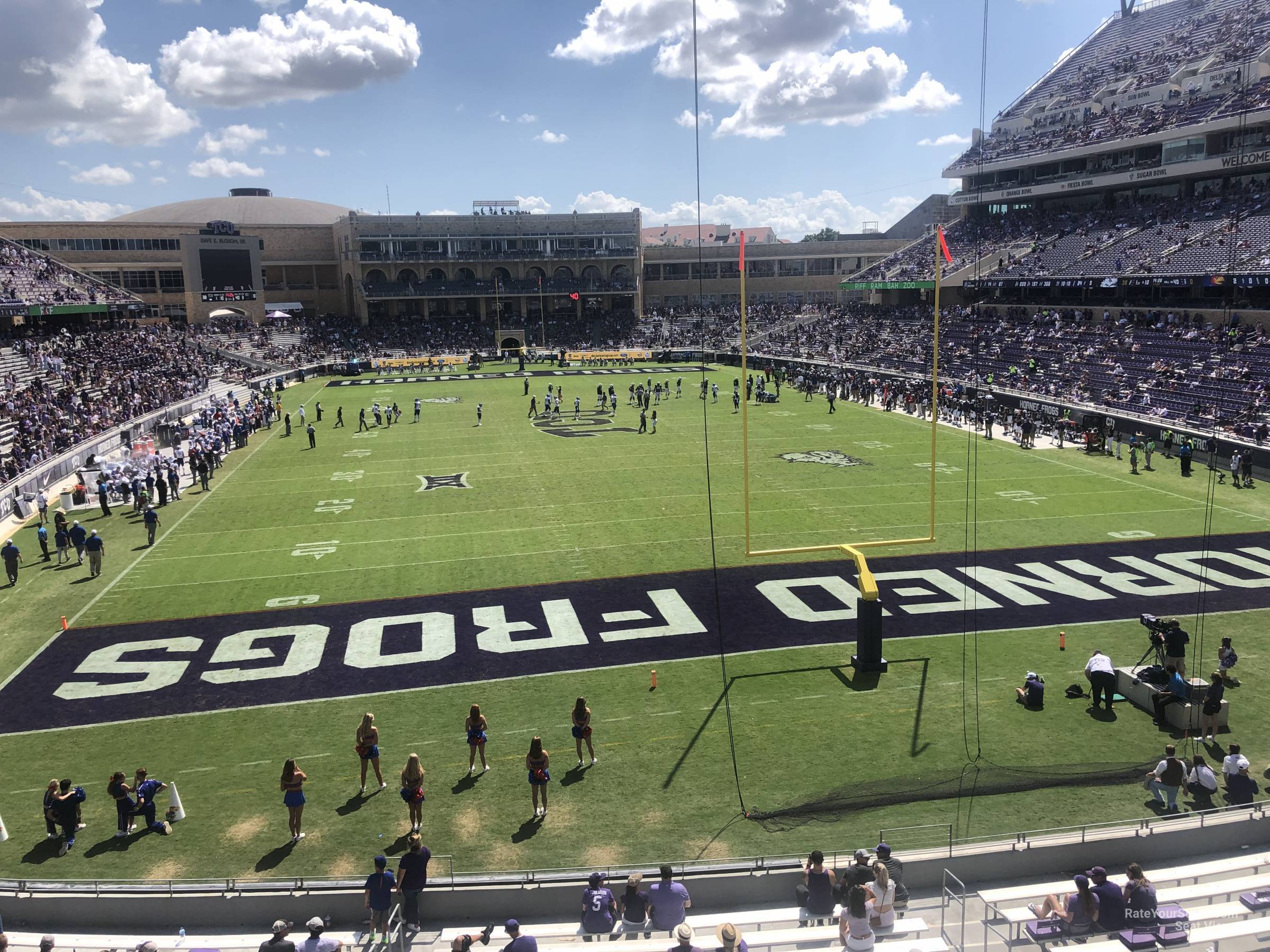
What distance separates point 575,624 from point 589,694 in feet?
9.20

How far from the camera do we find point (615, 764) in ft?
38.0

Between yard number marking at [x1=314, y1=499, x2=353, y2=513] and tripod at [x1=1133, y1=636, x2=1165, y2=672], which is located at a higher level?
yard number marking at [x1=314, y1=499, x2=353, y2=513]

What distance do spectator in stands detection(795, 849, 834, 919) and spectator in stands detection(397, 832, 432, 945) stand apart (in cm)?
342

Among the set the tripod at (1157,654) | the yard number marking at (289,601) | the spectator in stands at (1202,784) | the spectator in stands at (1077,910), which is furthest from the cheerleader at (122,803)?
the tripod at (1157,654)

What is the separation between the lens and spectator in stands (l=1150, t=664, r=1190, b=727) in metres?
12.1

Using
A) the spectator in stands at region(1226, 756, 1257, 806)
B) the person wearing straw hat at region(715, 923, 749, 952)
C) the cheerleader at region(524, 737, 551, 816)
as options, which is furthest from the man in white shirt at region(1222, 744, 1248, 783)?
the cheerleader at region(524, 737, 551, 816)

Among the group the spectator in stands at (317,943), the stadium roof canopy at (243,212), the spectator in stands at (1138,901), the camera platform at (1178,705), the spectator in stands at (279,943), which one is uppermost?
the stadium roof canopy at (243,212)

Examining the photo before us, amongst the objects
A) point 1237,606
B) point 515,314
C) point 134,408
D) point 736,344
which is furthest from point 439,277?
point 1237,606

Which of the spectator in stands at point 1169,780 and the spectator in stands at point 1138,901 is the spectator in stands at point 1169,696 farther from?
the spectator in stands at point 1138,901

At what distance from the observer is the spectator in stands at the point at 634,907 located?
8070 mm

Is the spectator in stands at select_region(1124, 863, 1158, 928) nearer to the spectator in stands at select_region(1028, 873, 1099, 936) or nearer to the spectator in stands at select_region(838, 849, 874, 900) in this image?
the spectator in stands at select_region(1028, 873, 1099, 936)

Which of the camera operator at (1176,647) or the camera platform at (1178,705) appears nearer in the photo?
the camera platform at (1178,705)

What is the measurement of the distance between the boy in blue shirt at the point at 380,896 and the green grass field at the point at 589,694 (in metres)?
1.48

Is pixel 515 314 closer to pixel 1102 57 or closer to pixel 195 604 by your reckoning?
pixel 1102 57
